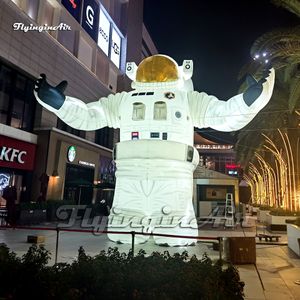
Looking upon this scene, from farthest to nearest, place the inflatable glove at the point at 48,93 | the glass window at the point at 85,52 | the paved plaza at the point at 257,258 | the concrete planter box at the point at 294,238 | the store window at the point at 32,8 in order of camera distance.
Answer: the glass window at the point at 85,52 < the store window at the point at 32,8 < the concrete planter box at the point at 294,238 < the inflatable glove at the point at 48,93 < the paved plaza at the point at 257,258

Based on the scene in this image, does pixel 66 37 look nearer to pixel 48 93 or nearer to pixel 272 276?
pixel 48 93

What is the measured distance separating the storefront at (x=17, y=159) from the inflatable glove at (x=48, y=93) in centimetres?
965

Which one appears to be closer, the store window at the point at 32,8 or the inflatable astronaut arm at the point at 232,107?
the inflatable astronaut arm at the point at 232,107

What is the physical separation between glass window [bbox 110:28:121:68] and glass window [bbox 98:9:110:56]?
3.93 feet

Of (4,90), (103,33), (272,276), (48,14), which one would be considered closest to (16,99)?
(4,90)

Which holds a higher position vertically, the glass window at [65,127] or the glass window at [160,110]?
the glass window at [65,127]

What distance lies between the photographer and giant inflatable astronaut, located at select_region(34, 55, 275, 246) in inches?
303

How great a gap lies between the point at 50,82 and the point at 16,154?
5181mm

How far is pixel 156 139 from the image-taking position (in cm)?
779

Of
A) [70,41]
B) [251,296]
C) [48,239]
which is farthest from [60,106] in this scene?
[70,41]

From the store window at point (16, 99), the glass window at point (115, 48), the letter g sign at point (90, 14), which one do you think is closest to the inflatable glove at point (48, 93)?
the store window at point (16, 99)

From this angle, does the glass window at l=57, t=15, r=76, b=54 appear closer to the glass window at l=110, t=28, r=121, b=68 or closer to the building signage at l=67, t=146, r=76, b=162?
the building signage at l=67, t=146, r=76, b=162

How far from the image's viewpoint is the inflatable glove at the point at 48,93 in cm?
744

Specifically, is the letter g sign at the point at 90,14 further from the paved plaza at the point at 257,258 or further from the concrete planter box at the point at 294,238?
the concrete planter box at the point at 294,238
